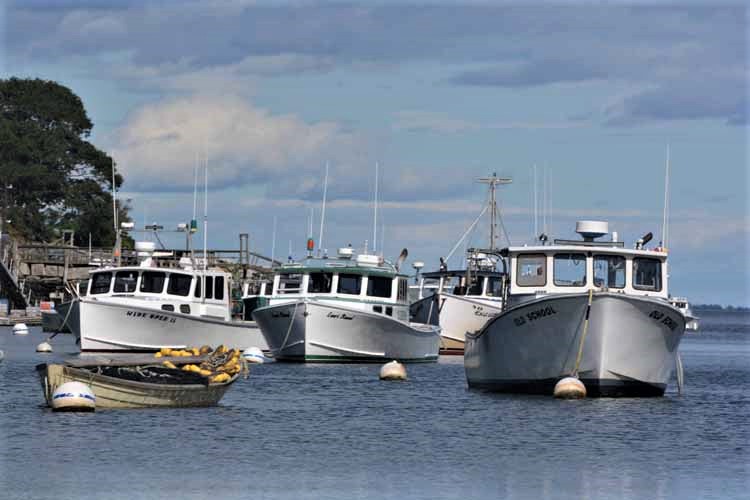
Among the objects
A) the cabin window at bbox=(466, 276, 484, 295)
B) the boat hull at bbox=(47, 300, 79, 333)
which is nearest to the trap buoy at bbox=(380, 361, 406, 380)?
the boat hull at bbox=(47, 300, 79, 333)

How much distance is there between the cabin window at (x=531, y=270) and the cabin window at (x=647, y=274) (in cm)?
215

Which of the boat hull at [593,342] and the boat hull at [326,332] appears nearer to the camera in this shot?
the boat hull at [593,342]

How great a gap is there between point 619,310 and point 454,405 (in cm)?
485

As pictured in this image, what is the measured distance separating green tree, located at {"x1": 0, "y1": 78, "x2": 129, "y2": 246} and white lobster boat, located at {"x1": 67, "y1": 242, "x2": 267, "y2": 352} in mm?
55365

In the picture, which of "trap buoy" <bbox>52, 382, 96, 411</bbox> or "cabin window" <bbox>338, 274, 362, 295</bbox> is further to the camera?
"cabin window" <bbox>338, 274, 362, 295</bbox>

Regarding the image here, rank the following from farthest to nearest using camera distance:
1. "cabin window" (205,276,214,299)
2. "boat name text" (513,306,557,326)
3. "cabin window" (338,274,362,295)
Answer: "cabin window" (205,276,214,299) → "cabin window" (338,274,362,295) → "boat name text" (513,306,557,326)

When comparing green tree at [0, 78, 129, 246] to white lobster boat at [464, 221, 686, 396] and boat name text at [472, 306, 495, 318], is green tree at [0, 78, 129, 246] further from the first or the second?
white lobster boat at [464, 221, 686, 396]

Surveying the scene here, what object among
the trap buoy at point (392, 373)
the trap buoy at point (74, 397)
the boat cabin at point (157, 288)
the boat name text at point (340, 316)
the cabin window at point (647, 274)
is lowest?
the trap buoy at point (392, 373)

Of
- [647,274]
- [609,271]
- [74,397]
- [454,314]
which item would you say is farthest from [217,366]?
[454,314]

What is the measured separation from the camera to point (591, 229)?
36.3 meters

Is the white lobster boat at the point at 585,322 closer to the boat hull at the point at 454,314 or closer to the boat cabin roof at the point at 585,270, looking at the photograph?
the boat cabin roof at the point at 585,270

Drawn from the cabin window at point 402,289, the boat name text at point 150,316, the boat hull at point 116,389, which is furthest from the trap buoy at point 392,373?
the boat hull at point 116,389

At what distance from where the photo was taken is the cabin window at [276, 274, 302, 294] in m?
52.7

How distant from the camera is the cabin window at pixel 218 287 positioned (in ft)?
181
